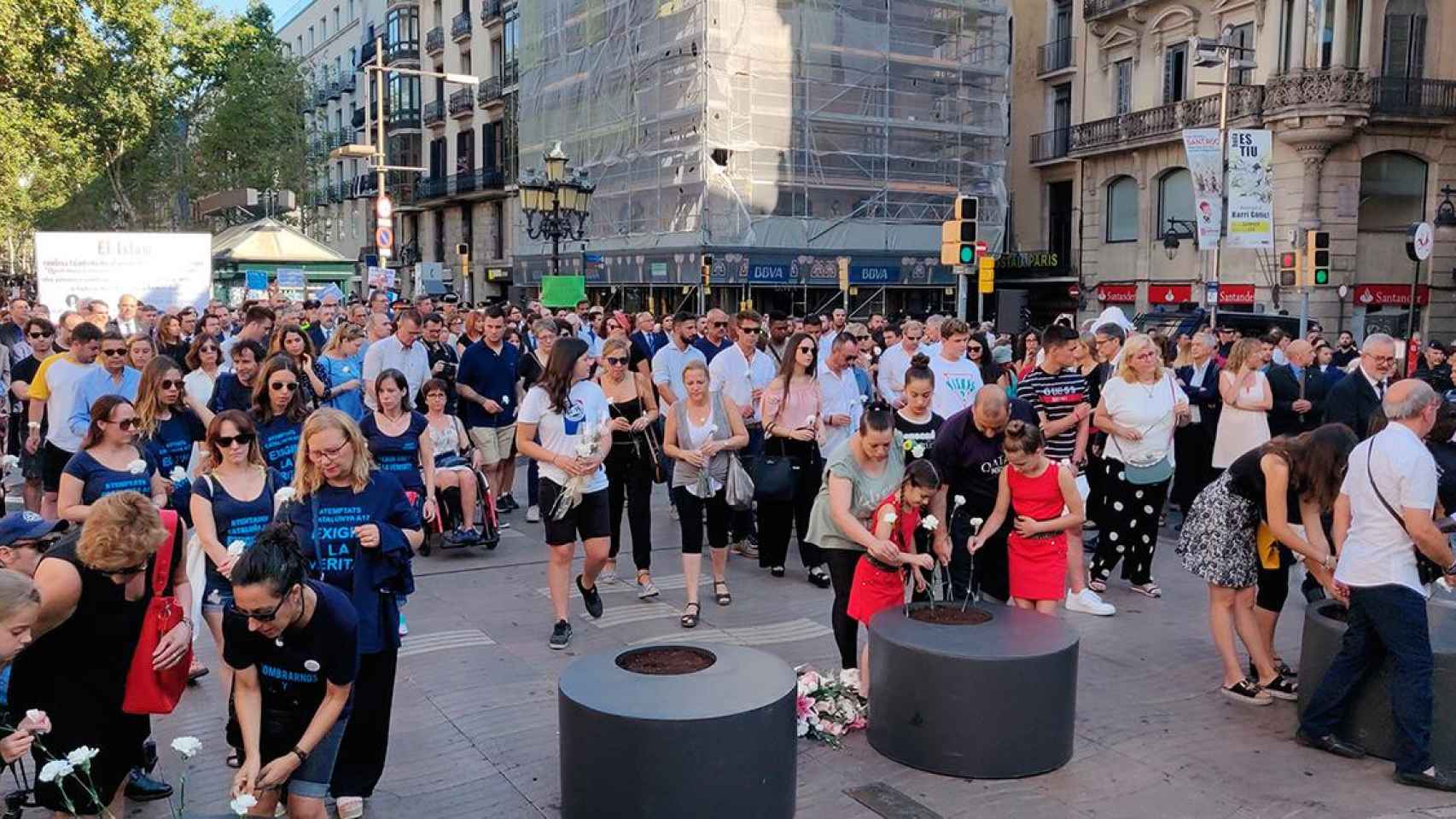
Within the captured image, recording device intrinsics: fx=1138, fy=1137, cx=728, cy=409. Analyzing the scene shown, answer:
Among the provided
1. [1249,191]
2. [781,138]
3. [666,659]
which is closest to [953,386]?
[666,659]

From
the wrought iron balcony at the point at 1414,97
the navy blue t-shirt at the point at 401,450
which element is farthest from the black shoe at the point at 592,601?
the wrought iron balcony at the point at 1414,97

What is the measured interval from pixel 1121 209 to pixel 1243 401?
87.8 ft

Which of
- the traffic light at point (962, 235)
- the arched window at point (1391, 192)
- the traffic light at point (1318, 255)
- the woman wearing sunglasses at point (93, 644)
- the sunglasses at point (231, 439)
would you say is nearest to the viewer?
the woman wearing sunglasses at point (93, 644)

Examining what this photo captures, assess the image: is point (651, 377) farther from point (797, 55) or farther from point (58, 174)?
point (58, 174)

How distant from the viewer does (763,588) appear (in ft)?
26.6

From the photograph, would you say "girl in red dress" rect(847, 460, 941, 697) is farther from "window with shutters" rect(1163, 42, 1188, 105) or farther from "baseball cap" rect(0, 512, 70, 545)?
"window with shutters" rect(1163, 42, 1188, 105)

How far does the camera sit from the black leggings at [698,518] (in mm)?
7230

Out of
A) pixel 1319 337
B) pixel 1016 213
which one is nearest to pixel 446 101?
pixel 1016 213

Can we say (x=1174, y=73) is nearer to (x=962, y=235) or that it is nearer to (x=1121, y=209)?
(x=1121, y=209)

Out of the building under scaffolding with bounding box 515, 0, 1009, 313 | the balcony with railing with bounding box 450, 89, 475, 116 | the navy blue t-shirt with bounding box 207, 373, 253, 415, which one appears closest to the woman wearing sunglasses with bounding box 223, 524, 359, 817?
the navy blue t-shirt with bounding box 207, 373, 253, 415

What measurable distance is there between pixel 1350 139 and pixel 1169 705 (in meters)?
25.9

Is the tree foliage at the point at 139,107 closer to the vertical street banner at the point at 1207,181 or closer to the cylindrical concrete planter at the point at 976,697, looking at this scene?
the vertical street banner at the point at 1207,181

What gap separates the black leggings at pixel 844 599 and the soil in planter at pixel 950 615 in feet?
1.39

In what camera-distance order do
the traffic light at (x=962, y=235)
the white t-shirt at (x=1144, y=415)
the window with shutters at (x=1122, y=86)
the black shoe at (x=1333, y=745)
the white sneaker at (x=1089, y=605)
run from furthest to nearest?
the window with shutters at (x=1122, y=86)
the traffic light at (x=962, y=235)
the white t-shirt at (x=1144, y=415)
the white sneaker at (x=1089, y=605)
the black shoe at (x=1333, y=745)
